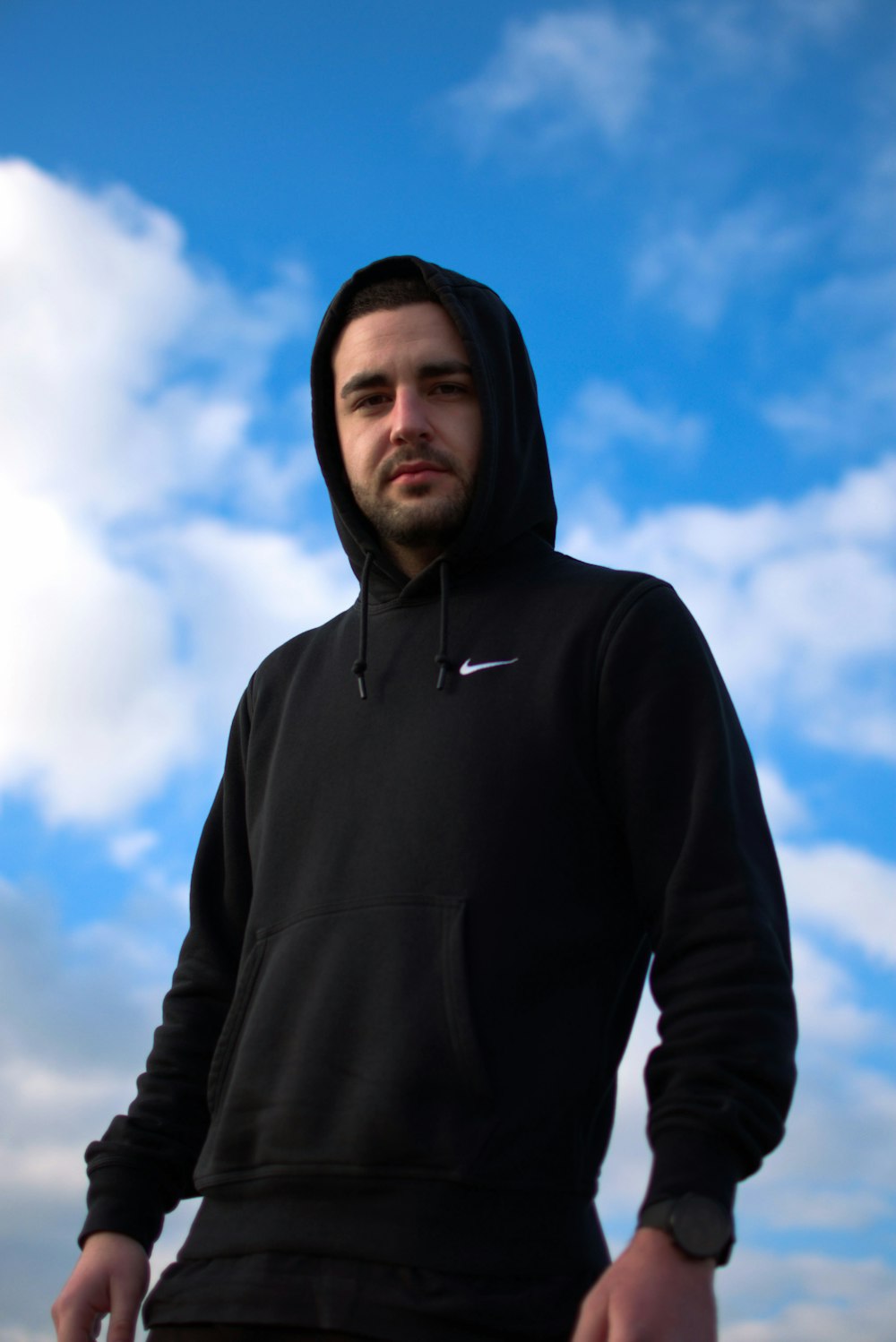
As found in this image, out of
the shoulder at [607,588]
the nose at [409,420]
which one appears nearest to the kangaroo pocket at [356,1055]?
the shoulder at [607,588]

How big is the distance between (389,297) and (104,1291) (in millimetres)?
2319

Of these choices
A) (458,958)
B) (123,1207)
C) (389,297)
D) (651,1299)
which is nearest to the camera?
(651,1299)

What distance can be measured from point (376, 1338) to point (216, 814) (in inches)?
59.1

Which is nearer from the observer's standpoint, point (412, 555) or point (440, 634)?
point (440, 634)

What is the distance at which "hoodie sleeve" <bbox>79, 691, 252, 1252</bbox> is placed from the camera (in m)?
2.73

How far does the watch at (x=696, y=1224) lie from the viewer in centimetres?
191

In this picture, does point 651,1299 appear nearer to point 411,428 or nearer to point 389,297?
point 411,428

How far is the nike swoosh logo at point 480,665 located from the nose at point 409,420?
0.60 m

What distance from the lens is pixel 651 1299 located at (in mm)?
1861

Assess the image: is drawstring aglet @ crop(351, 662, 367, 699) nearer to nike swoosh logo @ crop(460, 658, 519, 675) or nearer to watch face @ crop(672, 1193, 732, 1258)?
nike swoosh logo @ crop(460, 658, 519, 675)

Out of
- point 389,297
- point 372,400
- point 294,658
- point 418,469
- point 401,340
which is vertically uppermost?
point 389,297

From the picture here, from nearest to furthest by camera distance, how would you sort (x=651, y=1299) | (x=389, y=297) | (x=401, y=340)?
(x=651, y=1299), (x=401, y=340), (x=389, y=297)

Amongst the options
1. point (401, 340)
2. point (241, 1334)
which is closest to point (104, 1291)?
point (241, 1334)

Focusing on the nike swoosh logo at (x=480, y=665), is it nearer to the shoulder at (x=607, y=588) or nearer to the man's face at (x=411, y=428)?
the shoulder at (x=607, y=588)
